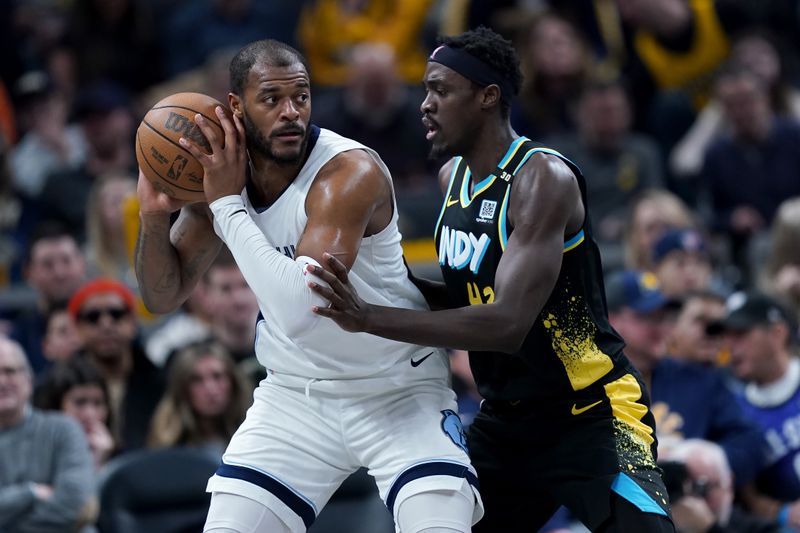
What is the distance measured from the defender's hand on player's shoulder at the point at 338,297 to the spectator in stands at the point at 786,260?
16.3ft

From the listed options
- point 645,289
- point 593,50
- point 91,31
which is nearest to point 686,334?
point 645,289

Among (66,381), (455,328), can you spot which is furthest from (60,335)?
Result: (455,328)

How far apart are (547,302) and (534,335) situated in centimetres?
13

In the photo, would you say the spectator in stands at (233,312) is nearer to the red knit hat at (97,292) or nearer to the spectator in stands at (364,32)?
the red knit hat at (97,292)

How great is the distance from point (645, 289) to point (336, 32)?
5.08 m

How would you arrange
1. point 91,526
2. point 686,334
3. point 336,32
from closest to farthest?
point 91,526 < point 686,334 < point 336,32

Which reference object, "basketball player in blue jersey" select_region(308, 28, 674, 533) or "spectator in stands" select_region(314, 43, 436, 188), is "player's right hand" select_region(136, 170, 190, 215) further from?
"spectator in stands" select_region(314, 43, 436, 188)

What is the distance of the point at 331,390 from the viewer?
16.6ft

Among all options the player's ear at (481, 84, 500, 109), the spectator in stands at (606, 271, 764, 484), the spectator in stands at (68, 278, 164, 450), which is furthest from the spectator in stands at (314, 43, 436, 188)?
the player's ear at (481, 84, 500, 109)

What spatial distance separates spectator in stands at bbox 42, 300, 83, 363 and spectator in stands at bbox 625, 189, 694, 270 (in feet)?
12.6

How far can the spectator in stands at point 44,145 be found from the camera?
11328mm

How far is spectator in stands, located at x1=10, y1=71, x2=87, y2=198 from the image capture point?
11.3m

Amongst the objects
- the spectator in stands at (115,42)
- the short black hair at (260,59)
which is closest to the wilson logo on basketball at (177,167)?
the short black hair at (260,59)

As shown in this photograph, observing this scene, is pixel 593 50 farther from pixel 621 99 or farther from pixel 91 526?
pixel 91 526
